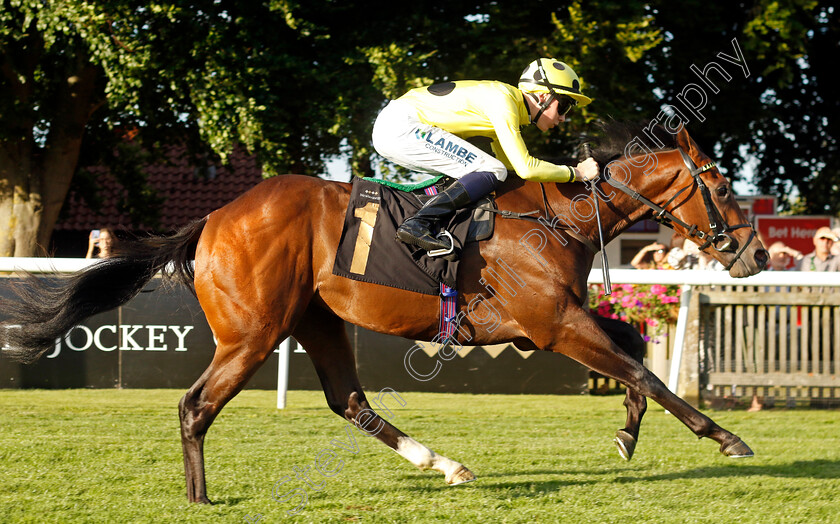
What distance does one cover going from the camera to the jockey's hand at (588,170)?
4.05 metres

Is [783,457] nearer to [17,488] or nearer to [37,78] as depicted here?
[17,488]

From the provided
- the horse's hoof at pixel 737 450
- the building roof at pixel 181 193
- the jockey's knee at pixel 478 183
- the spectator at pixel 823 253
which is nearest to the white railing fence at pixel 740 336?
the spectator at pixel 823 253

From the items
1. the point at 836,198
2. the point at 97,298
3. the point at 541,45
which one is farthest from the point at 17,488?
the point at 836,198

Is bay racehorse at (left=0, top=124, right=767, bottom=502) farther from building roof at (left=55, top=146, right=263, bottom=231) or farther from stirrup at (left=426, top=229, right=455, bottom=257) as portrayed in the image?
building roof at (left=55, top=146, right=263, bottom=231)

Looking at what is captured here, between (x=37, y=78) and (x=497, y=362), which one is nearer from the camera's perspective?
(x=497, y=362)

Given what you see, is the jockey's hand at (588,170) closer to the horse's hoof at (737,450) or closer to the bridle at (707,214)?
the bridle at (707,214)

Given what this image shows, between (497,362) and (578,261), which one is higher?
(578,261)

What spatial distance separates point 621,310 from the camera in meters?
7.56

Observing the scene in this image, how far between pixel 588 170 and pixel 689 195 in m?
0.51

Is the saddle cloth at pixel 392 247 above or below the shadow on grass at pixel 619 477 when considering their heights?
above

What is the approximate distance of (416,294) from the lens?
12.7 feet

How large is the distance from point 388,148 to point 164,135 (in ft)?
29.5

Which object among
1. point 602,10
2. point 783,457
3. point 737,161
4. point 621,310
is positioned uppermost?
point 602,10

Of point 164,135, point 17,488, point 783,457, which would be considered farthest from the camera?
point 164,135
